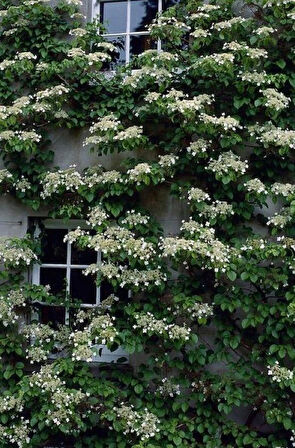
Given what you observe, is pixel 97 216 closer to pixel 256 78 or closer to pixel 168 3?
pixel 256 78

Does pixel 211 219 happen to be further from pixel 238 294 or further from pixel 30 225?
pixel 30 225

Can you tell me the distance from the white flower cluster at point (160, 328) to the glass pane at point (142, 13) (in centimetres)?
287

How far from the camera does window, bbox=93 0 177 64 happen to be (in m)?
5.41

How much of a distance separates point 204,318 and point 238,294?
0.39 m

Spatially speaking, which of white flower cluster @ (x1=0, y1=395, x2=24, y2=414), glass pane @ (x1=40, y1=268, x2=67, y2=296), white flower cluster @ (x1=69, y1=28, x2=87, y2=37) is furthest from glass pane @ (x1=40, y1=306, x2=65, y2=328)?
white flower cluster @ (x1=69, y1=28, x2=87, y2=37)

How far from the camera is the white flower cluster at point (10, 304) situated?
4.79 meters

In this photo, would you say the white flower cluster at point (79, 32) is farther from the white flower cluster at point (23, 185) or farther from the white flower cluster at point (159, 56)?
the white flower cluster at point (23, 185)

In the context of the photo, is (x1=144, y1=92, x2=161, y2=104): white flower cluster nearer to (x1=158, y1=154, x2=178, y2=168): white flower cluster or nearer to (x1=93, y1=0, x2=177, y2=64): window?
(x1=158, y1=154, x2=178, y2=168): white flower cluster

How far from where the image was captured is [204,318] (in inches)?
174

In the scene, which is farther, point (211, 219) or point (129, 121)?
point (129, 121)

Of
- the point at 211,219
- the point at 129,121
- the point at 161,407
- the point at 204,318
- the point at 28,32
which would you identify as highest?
the point at 28,32

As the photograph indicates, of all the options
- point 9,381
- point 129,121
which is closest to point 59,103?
point 129,121

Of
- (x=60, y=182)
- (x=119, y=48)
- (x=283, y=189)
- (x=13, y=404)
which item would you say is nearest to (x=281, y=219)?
(x=283, y=189)

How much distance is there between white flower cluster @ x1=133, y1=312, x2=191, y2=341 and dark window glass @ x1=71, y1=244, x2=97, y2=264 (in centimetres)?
101
